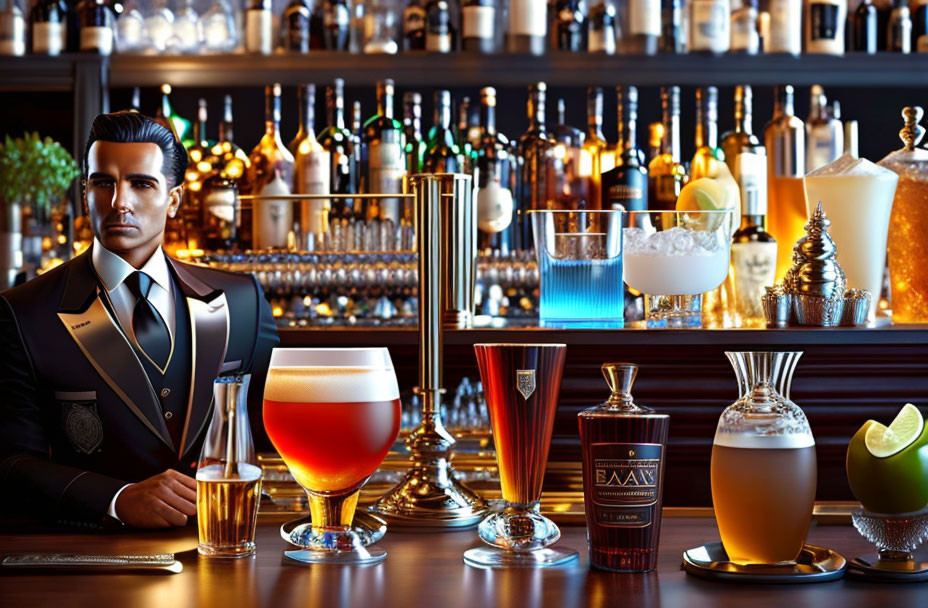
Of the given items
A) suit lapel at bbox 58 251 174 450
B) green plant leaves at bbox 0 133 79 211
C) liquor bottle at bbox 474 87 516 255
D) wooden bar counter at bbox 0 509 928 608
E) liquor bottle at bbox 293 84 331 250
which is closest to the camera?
wooden bar counter at bbox 0 509 928 608

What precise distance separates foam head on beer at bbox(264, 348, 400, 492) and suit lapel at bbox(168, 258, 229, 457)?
591 mm

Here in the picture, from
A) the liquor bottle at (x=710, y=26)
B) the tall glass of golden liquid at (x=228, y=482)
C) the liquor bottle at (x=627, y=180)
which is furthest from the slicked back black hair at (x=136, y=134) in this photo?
the liquor bottle at (x=710, y=26)

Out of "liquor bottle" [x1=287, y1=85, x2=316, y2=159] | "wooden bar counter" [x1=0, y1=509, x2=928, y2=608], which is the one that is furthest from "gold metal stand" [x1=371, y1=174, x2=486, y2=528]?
"liquor bottle" [x1=287, y1=85, x2=316, y2=159]

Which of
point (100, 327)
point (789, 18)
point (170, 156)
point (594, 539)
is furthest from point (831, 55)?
point (594, 539)

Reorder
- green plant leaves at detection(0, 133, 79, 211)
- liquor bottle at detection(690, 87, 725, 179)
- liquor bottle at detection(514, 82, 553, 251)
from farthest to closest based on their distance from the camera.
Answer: green plant leaves at detection(0, 133, 79, 211), liquor bottle at detection(514, 82, 553, 251), liquor bottle at detection(690, 87, 725, 179)

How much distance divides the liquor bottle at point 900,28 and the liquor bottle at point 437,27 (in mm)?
1117

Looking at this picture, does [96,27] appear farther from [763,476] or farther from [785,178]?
[763,476]

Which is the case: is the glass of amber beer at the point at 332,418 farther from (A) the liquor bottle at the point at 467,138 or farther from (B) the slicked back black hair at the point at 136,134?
(A) the liquor bottle at the point at 467,138

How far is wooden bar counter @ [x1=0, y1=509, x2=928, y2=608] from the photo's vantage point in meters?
0.75

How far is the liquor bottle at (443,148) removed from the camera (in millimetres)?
2566

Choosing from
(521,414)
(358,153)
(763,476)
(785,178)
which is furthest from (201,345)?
(358,153)

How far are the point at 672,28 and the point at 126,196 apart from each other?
75.3 inches

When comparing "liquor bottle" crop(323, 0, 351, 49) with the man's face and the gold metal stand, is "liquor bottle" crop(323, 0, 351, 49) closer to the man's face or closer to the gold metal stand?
the man's face

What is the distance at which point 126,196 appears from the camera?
1377 mm
